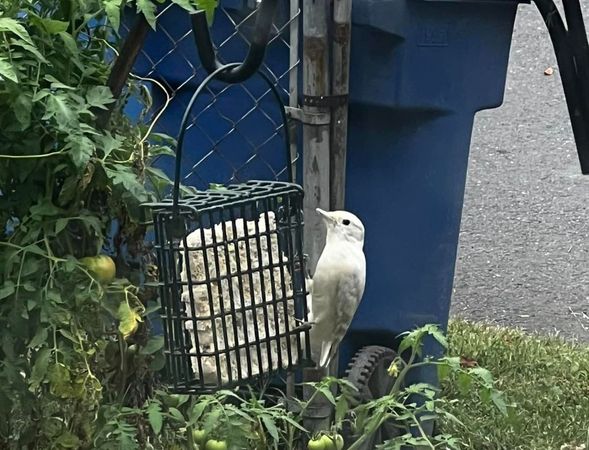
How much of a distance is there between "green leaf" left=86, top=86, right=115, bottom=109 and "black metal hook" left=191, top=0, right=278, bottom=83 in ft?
0.63

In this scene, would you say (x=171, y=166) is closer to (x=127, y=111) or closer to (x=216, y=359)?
(x=127, y=111)

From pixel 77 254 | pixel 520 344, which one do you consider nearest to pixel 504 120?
pixel 520 344

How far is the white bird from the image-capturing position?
218cm

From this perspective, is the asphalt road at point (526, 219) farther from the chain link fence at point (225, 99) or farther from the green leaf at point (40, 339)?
the green leaf at point (40, 339)

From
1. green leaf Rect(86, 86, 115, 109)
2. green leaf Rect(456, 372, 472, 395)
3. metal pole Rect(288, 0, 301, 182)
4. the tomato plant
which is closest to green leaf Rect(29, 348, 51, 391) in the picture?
the tomato plant

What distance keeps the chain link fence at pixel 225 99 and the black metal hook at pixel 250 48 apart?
0.80 m

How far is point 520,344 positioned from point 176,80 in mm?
1883

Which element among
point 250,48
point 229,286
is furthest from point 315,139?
point 229,286

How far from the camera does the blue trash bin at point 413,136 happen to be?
9.64ft

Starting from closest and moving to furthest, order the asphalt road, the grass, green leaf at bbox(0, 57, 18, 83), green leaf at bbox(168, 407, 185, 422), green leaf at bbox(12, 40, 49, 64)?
green leaf at bbox(0, 57, 18, 83) → green leaf at bbox(12, 40, 49, 64) → green leaf at bbox(168, 407, 185, 422) → the grass → the asphalt road

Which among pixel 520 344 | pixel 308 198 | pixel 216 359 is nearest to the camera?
pixel 216 359

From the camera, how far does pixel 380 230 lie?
3.16 meters

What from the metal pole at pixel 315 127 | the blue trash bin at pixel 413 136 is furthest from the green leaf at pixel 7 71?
the blue trash bin at pixel 413 136

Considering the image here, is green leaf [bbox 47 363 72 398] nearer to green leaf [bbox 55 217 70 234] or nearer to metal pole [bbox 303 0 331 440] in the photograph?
green leaf [bbox 55 217 70 234]
